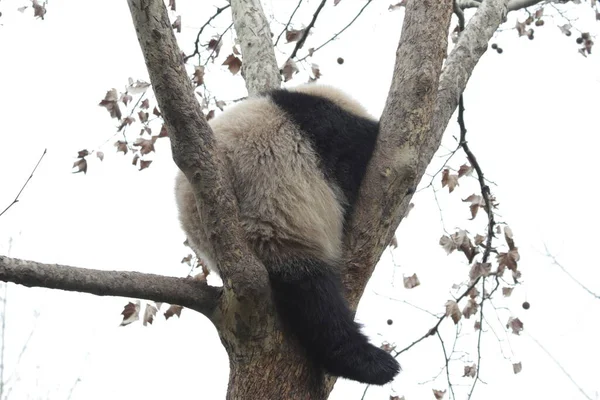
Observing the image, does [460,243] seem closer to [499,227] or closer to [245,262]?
[499,227]

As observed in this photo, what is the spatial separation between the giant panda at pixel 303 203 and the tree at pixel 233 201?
5.2 inches

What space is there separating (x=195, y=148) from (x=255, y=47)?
2294 mm

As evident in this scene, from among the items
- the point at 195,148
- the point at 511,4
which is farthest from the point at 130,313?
the point at 511,4

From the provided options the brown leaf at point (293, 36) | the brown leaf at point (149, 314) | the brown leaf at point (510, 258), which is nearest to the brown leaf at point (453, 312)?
the brown leaf at point (510, 258)

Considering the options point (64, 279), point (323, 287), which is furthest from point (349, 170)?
point (64, 279)

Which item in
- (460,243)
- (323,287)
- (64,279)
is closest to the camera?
(64,279)

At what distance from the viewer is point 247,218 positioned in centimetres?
309

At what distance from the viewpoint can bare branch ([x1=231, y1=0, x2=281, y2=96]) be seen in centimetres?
450

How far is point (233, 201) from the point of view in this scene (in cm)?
261

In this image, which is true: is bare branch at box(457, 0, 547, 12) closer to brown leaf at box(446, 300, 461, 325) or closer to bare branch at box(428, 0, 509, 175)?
A: bare branch at box(428, 0, 509, 175)

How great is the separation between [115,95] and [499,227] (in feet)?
9.80

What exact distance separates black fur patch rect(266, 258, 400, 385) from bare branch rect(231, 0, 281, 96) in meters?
1.78

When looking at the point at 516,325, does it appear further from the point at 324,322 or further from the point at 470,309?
the point at 324,322

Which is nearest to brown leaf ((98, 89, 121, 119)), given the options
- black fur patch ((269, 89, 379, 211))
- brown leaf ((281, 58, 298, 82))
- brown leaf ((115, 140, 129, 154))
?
brown leaf ((115, 140, 129, 154))
